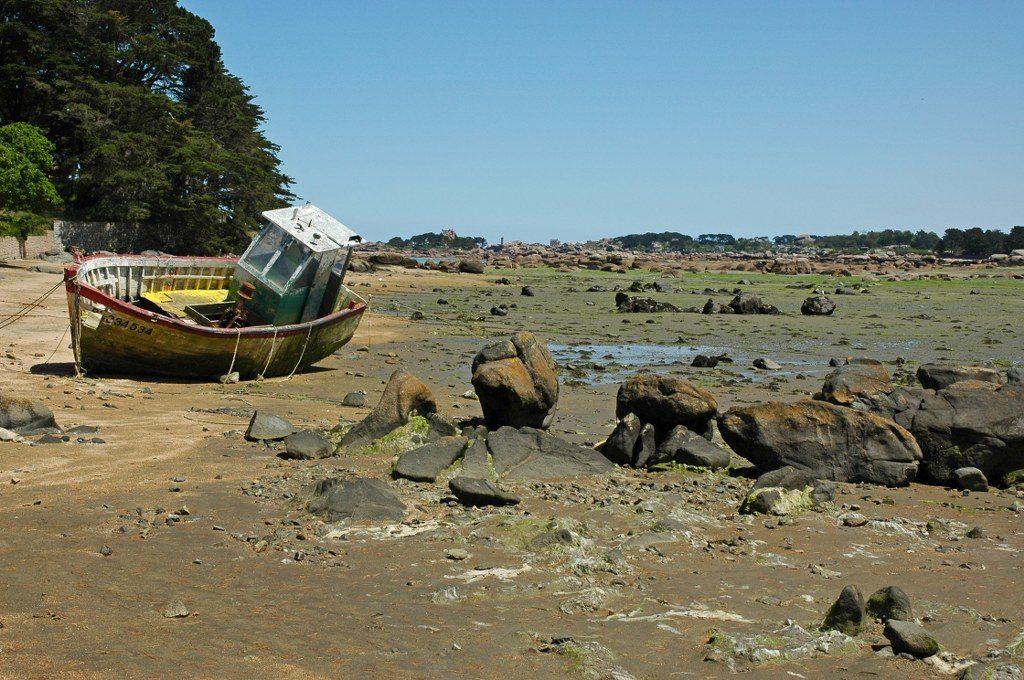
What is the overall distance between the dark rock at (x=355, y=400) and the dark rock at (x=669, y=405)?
467 cm

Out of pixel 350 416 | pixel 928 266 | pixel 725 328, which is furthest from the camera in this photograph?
pixel 928 266

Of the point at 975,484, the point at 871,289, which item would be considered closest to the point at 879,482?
the point at 975,484

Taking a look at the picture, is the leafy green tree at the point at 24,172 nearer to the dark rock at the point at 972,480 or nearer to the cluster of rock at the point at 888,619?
the dark rock at the point at 972,480

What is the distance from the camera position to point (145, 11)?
50312 mm

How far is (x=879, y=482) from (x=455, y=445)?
13.5 ft

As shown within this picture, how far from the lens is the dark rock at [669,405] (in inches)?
445

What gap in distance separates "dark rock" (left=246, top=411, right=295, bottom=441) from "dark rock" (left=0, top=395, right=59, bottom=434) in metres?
2.02

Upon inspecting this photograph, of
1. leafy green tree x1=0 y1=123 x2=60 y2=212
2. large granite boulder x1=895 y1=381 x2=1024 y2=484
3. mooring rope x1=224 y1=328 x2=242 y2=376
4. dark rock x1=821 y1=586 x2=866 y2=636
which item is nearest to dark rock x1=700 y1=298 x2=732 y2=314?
mooring rope x1=224 y1=328 x2=242 y2=376

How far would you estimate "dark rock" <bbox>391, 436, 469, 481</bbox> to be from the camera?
31.4 ft

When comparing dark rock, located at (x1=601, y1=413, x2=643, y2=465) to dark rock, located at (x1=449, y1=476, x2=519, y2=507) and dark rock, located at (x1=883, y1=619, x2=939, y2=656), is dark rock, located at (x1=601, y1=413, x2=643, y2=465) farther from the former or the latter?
dark rock, located at (x1=883, y1=619, x2=939, y2=656)

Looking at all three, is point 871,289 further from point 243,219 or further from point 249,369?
point 249,369

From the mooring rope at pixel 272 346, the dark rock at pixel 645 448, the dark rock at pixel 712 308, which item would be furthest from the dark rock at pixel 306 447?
the dark rock at pixel 712 308

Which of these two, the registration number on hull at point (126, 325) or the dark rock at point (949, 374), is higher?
the registration number on hull at point (126, 325)

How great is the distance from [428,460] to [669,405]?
116 inches
